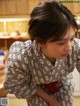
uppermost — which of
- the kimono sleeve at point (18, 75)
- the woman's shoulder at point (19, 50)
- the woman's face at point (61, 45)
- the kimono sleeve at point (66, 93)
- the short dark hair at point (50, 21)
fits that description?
the short dark hair at point (50, 21)

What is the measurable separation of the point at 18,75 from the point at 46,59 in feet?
0.38

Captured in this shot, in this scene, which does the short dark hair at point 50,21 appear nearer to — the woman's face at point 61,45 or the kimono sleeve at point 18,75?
the woman's face at point 61,45

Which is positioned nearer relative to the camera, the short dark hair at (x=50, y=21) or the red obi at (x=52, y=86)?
the short dark hair at (x=50, y=21)

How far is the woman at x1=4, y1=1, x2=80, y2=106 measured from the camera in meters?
0.79

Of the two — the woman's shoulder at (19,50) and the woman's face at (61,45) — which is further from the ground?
the woman's face at (61,45)

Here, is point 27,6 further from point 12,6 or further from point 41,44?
point 41,44

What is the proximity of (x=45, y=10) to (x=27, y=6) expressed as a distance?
7.31 feet

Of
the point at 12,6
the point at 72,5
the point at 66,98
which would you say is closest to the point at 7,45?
the point at 12,6

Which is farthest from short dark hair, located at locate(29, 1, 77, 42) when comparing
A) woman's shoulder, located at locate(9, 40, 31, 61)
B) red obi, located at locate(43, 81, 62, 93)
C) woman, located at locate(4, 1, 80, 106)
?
red obi, located at locate(43, 81, 62, 93)

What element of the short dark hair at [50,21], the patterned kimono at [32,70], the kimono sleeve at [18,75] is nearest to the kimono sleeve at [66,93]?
the patterned kimono at [32,70]

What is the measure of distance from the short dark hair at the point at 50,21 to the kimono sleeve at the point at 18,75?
0.41 ft

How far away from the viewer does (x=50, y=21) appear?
2.58 ft

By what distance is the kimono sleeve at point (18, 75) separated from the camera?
0.91 m

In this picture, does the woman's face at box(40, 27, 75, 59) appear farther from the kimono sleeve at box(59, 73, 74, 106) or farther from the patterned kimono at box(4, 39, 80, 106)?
the kimono sleeve at box(59, 73, 74, 106)
